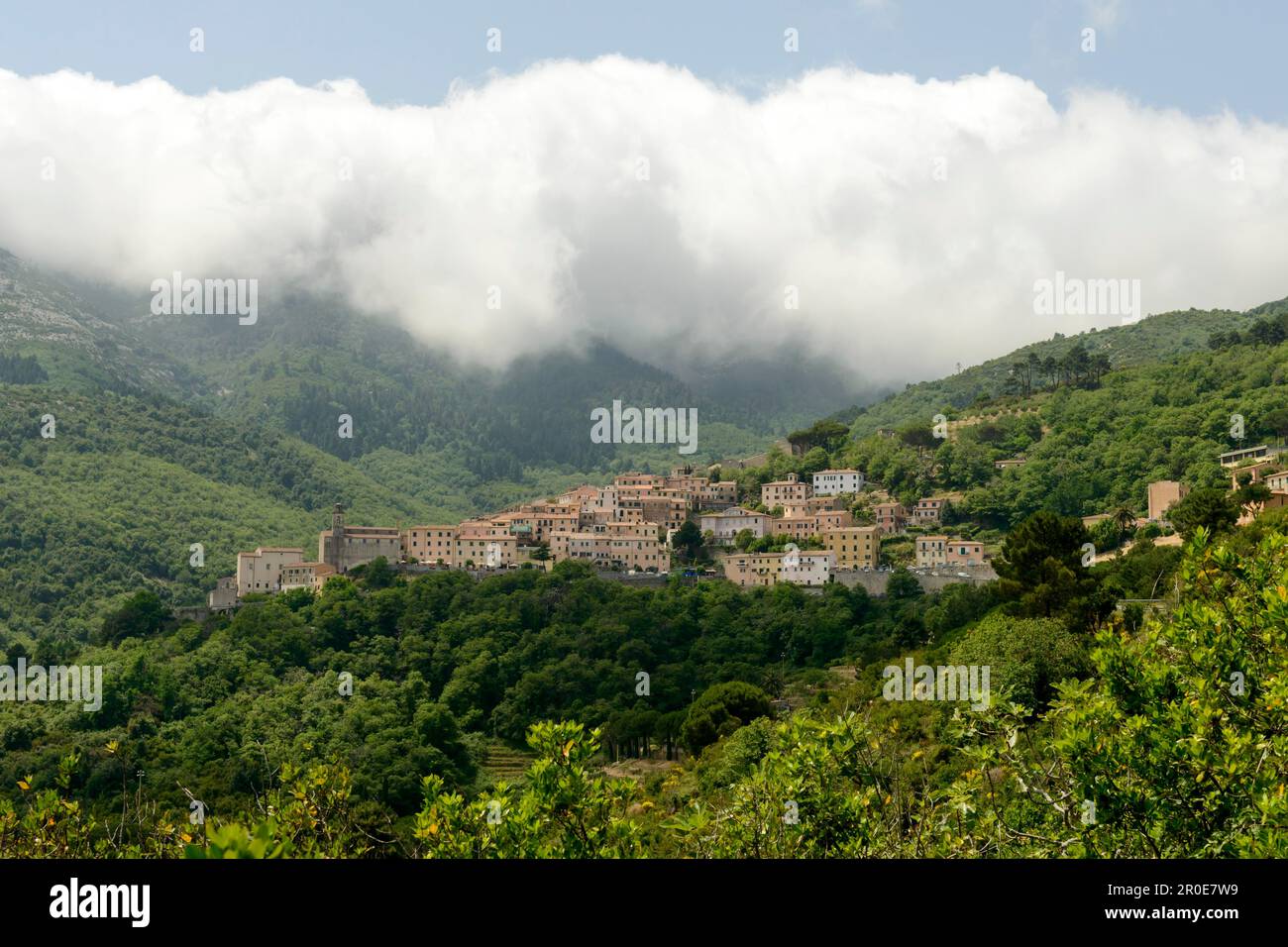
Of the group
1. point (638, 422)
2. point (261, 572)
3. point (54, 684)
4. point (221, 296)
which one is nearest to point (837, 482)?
point (261, 572)

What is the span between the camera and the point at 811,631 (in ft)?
148

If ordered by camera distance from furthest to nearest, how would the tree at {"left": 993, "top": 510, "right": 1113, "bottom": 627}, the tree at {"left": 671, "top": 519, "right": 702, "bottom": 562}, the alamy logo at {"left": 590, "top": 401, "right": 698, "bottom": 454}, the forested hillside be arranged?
the alamy logo at {"left": 590, "top": 401, "right": 698, "bottom": 454} < the forested hillside < the tree at {"left": 671, "top": 519, "right": 702, "bottom": 562} < the tree at {"left": 993, "top": 510, "right": 1113, "bottom": 627}

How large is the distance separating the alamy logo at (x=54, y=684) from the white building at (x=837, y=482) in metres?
33.8

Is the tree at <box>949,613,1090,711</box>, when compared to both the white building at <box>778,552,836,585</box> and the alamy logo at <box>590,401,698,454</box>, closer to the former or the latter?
the white building at <box>778,552,836,585</box>

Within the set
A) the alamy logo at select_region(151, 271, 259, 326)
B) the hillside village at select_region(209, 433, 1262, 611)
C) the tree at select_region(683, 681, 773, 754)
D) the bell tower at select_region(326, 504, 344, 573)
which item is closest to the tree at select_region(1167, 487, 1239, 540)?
the tree at select_region(683, 681, 773, 754)

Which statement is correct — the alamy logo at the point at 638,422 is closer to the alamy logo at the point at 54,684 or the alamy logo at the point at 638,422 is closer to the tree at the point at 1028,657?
the alamy logo at the point at 54,684

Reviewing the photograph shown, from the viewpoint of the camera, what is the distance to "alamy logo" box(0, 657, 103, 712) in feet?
134

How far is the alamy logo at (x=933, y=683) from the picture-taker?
77.8 ft

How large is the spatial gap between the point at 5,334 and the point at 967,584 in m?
108

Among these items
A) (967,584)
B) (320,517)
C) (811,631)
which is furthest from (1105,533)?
(320,517)

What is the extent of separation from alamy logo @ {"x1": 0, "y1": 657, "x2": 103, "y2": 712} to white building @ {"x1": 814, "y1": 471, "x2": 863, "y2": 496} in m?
33.8

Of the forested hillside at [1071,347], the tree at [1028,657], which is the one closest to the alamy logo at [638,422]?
the forested hillside at [1071,347]
